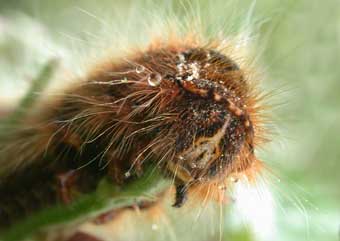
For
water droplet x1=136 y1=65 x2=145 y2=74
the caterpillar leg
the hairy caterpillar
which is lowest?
the caterpillar leg

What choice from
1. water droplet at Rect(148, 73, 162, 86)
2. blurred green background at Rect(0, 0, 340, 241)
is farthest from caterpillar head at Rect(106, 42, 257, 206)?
blurred green background at Rect(0, 0, 340, 241)

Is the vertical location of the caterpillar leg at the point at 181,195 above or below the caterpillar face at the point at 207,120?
below

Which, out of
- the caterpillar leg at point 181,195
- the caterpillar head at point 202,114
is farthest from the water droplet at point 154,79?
the caterpillar leg at point 181,195

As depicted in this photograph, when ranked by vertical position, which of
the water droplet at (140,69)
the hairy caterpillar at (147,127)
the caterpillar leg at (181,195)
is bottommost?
the caterpillar leg at (181,195)

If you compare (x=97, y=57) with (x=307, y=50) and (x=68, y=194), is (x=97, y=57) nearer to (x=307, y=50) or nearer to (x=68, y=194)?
(x=68, y=194)

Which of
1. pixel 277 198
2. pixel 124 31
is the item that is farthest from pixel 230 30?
pixel 277 198

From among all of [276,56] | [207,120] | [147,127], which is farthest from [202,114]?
[276,56]

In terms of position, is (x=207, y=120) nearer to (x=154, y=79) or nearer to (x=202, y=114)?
(x=202, y=114)

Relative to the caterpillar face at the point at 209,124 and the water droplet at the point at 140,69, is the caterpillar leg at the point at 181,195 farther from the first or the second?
the water droplet at the point at 140,69

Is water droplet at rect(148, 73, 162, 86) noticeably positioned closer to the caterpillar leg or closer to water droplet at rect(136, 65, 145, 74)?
water droplet at rect(136, 65, 145, 74)
